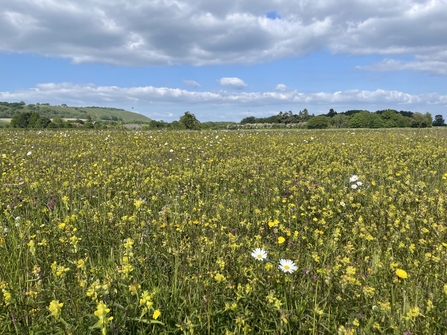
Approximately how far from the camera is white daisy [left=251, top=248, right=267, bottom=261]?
2.65m

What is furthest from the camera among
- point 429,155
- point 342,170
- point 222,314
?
point 429,155

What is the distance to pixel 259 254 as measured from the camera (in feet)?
8.93

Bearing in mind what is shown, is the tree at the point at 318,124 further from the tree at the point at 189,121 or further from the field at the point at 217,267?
the field at the point at 217,267

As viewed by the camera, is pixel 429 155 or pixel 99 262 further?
pixel 429 155

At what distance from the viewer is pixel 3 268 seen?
2.75m

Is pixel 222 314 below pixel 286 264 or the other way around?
→ below

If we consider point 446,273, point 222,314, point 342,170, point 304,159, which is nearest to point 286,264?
point 222,314

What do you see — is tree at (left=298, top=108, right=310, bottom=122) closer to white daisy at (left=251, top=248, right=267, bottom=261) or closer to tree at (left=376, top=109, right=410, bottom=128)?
tree at (left=376, top=109, right=410, bottom=128)

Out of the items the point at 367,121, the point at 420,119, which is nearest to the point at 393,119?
the point at 420,119

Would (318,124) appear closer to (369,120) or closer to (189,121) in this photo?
(369,120)

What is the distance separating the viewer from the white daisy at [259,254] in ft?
8.70

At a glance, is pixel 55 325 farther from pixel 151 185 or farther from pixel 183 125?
pixel 183 125

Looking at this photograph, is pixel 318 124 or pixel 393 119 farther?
pixel 393 119

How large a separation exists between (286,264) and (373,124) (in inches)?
4153
